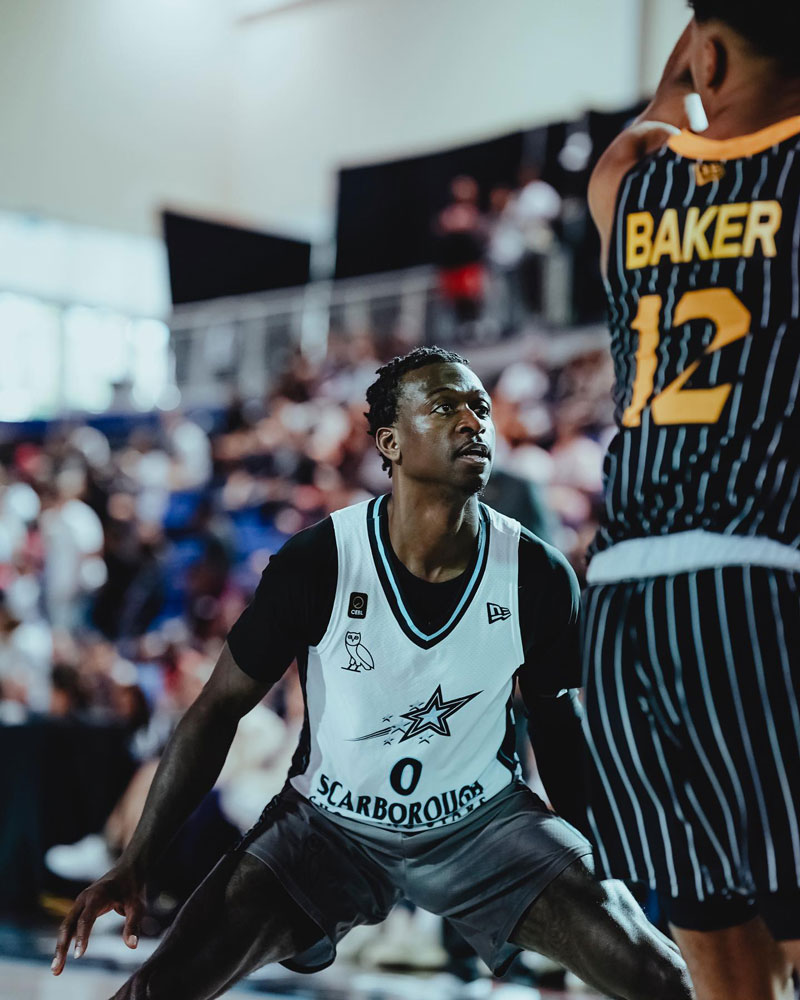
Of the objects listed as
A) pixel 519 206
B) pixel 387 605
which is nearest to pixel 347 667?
pixel 387 605

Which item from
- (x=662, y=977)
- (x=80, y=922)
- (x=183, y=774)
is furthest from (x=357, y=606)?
(x=662, y=977)

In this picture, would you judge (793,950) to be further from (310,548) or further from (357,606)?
(310,548)

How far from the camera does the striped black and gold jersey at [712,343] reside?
7.06ft

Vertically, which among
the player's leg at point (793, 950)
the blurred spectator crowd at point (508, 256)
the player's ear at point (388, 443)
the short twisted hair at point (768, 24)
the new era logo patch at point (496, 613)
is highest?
the blurred spectator crowd at point (508, 256)

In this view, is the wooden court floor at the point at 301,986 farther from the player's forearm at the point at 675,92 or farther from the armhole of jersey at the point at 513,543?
the player's forearm at the point at 675,92

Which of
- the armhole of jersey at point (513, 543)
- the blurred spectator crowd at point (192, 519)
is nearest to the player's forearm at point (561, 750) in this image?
the armhole of jersey at point (513, 543)

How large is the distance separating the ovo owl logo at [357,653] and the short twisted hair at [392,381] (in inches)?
18.0

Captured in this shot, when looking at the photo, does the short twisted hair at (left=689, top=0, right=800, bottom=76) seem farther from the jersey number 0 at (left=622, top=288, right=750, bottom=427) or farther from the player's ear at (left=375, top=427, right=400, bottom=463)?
the player's ear at (left=375, top=427, right=400, bottom=463)

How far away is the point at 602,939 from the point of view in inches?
117

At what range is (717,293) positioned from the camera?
7.25ft

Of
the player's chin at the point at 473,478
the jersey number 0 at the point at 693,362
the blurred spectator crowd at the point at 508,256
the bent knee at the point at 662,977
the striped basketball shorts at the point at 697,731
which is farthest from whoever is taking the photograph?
the blurred spectator crowd at the point at 508,256

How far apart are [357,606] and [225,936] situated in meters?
0.82

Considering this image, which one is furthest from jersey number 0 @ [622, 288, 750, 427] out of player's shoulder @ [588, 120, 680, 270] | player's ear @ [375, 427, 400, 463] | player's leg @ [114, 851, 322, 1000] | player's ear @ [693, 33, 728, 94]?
player's leg @ [114, 851, 322, 1000]

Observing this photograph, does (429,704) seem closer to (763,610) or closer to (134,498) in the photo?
(763,610)
